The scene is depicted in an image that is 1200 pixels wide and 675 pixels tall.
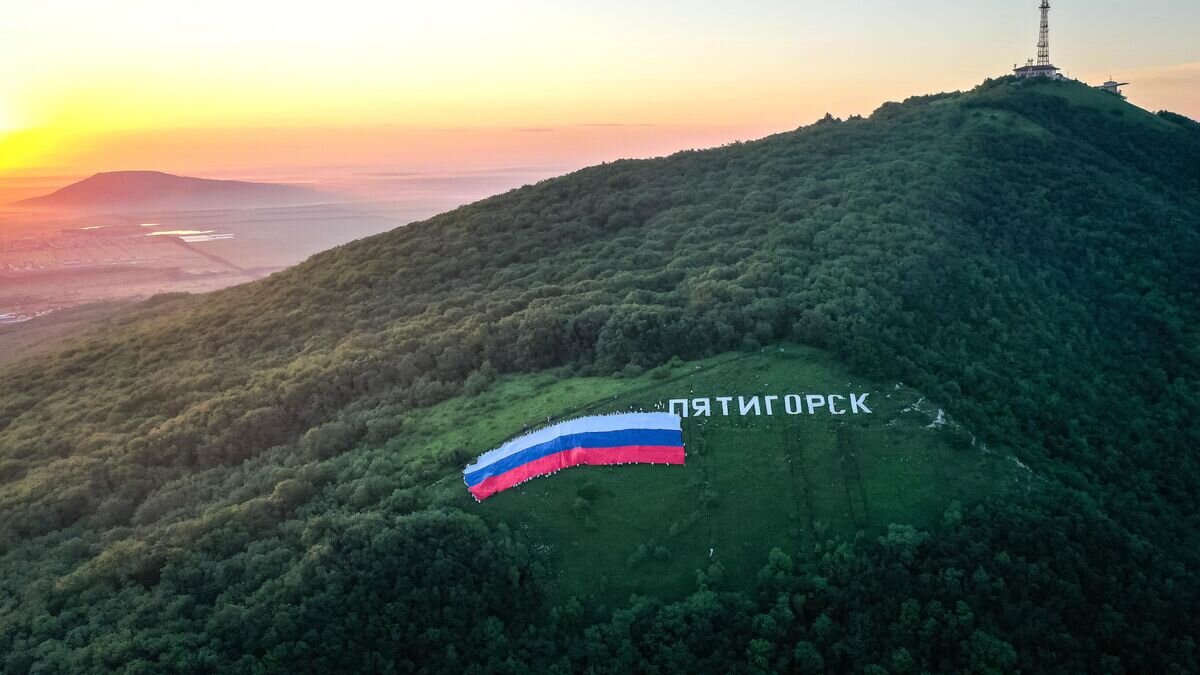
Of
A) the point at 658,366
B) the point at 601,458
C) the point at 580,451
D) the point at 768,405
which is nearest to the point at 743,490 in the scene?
the point at 768,405

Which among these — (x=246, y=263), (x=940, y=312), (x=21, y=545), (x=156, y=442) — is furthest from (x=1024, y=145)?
(x=246, y=263)

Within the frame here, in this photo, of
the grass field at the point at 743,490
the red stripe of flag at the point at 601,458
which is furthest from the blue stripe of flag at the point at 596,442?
the grass field at the point at 743,490

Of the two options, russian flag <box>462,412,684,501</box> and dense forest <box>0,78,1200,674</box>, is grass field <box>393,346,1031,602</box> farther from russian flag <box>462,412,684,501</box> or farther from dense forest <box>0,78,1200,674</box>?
dense forest <box>0,78,1200,674</box>

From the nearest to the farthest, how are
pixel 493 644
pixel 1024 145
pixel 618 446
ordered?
1. pixel 493 644
2. pixel 618 446
3. pixel 1024 145

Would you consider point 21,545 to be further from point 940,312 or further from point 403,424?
point 940,312

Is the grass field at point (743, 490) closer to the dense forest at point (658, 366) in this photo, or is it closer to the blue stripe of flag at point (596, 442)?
the blue stripe of flag at point (596, 442)

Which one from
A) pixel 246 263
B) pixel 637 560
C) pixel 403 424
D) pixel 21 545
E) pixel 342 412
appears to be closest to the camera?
pixel 637 560

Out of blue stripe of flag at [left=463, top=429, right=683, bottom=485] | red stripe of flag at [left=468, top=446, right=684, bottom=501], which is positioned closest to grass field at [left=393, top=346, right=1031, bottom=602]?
red stripe of flag at [left=468, top=446, right=684, bottom=501]
